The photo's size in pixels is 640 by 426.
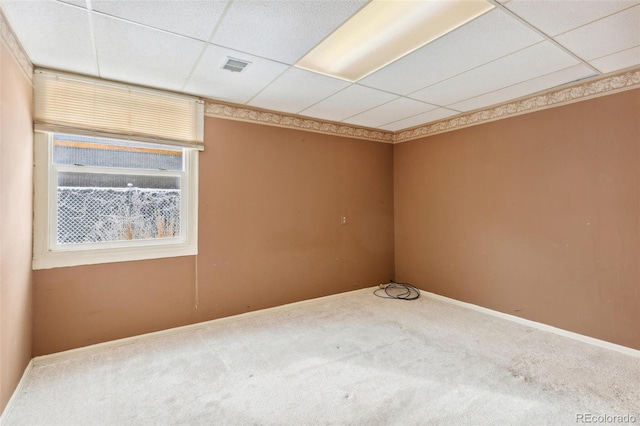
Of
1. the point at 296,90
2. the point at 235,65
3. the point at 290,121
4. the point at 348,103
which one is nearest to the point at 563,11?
the point at 348,103

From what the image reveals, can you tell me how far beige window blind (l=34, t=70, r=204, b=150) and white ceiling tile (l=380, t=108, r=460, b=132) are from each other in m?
2.59

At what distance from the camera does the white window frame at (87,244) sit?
2.56 metres

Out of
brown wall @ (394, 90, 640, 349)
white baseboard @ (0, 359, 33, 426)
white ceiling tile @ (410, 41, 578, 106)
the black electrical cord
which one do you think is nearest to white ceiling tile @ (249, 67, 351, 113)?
white ceiling tile @ (410, 41, 578, 106)

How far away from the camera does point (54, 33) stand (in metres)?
2.01

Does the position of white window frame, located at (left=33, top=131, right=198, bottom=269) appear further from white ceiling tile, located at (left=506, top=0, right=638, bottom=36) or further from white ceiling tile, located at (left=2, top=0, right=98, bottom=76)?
white ceiling tile, located at (left=506, top=0, right=638, bottom=36)

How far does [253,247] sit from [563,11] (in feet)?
10.9

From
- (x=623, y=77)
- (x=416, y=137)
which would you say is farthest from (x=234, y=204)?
(x=623, y=77)

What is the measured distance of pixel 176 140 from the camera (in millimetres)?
3139

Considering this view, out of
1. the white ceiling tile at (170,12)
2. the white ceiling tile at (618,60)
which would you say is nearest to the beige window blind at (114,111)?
the white ceiling tile at (170,12)

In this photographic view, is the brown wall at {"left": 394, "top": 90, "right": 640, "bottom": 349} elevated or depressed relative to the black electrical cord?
elevated

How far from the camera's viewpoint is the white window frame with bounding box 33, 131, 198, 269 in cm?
256

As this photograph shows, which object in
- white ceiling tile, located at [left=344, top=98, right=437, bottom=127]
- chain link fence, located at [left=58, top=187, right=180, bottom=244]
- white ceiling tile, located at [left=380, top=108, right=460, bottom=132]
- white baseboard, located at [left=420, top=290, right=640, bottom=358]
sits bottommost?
white baseboard, located at [left=420, top=290, right=640, bottom=358]

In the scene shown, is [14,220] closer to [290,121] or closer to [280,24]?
[280,24]

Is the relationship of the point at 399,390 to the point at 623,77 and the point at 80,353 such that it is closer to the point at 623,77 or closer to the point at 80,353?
the point at 80,353
